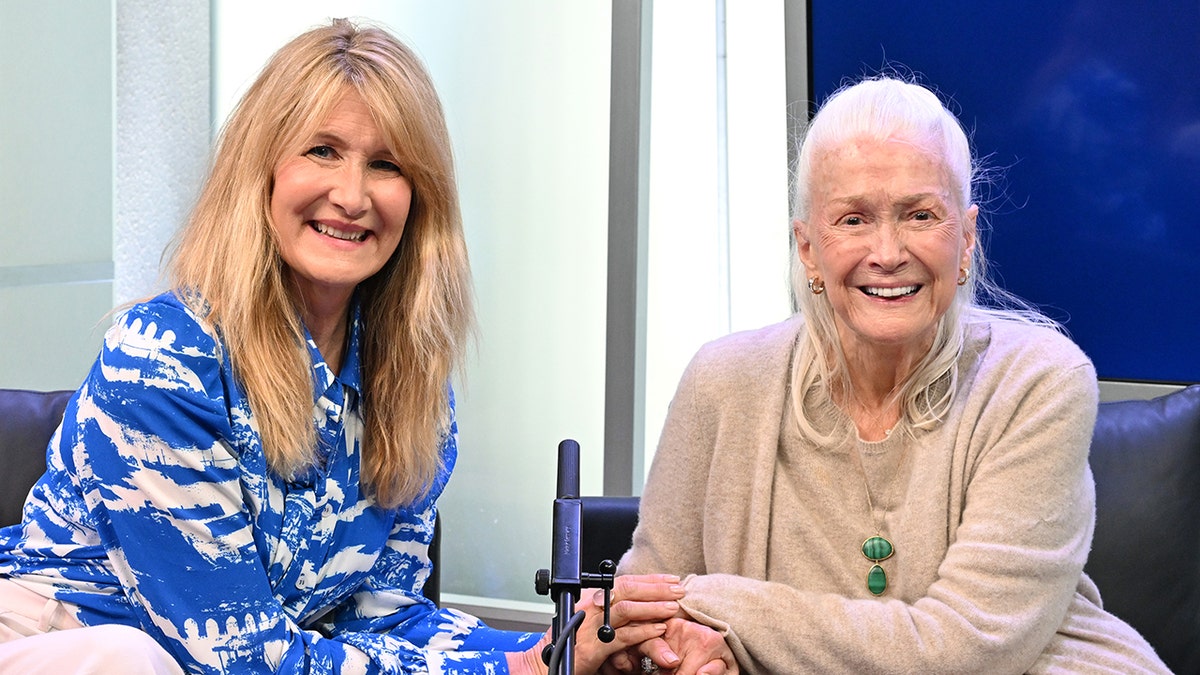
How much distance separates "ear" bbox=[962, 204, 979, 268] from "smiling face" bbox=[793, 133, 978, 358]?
0.01 meters

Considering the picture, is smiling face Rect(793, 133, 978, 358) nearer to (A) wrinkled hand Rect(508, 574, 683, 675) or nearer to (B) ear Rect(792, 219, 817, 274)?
(B) ear Rect(792, 219, 817, 274)

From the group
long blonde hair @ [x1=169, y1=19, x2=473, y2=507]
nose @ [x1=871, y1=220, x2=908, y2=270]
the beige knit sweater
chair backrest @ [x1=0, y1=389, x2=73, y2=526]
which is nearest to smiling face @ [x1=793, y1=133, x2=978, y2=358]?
nose @ [x1=871, y1=220, x2=908, y2=270]

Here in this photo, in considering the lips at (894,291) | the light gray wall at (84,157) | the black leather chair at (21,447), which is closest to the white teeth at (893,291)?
the lips at (894,291)

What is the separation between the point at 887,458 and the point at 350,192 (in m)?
0.87

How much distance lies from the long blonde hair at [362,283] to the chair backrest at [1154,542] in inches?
47.1

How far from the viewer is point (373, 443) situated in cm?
181

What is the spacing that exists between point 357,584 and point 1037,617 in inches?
38.3

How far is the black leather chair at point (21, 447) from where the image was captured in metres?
2.38

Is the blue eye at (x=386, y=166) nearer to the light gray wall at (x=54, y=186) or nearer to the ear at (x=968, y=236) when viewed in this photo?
the ear at (x=968, y=236)

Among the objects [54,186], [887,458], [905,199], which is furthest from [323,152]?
[54,186]

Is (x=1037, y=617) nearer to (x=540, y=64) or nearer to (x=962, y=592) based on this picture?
(x=962, y=592)

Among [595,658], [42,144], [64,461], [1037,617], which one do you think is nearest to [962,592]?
[1037,617]

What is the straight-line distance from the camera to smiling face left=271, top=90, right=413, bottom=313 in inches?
66.9

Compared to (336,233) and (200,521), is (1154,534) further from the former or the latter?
(200,521)
